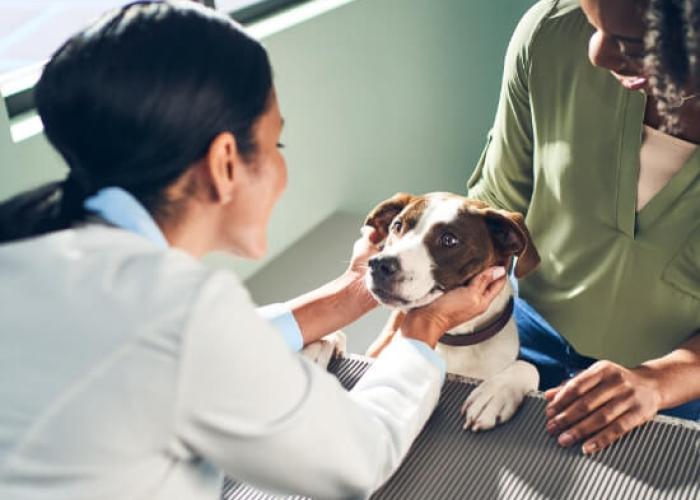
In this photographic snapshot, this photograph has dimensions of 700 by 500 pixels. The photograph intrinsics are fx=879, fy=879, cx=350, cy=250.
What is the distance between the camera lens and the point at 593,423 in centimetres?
102

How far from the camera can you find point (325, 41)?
2355mm

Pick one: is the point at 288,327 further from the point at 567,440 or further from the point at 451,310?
the point at 567,440

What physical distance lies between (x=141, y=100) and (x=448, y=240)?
0.71 meters

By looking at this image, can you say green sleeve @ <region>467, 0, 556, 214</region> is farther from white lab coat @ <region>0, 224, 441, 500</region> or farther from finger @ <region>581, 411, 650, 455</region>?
white lab coat @ <region>0, 224, 441, 500</region>

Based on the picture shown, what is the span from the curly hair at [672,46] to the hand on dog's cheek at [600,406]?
14.0 inches

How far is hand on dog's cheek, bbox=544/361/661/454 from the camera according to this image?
102 centimetres

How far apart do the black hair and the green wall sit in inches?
36.5

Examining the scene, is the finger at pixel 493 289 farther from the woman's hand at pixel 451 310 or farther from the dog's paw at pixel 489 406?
the dog's paw at pixel 489 406

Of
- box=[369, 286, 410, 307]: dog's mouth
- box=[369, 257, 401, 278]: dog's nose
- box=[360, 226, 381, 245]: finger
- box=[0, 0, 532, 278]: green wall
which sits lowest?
box=[0, 0, 532, 278]: green wall

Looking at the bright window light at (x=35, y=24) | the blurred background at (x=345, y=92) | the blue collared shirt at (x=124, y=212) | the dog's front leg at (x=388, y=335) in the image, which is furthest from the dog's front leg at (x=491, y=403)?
the bright window light at (x=35, y=24)

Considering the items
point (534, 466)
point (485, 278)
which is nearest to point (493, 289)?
point (485, 278)

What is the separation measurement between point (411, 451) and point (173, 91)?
1.64ft

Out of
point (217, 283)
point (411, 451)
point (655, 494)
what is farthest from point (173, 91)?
point (655, 494)

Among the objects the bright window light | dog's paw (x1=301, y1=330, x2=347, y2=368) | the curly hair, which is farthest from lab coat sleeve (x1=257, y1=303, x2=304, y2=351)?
the bright window light
